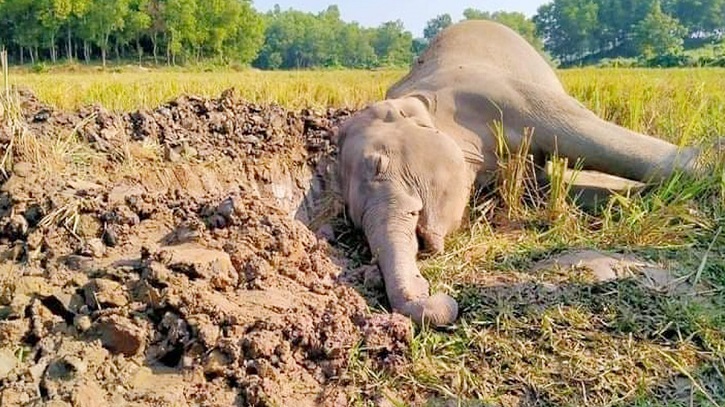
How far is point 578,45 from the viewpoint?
9381 centimetres

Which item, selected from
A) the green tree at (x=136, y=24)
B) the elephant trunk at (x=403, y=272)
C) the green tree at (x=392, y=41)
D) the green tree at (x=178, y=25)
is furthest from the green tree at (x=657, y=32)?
the elephant trunk at (x=403, y=272)

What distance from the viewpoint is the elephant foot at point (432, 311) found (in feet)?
10.4

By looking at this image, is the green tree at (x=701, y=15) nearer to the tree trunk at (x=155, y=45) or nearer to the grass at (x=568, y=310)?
the tree trunk at (x=155, y=45)

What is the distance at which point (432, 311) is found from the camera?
3180 mm

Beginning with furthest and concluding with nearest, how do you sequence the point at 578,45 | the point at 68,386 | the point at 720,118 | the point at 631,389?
the point at 578,45 → the point at 720,118 → the point at 631,389 → the point at 68,386

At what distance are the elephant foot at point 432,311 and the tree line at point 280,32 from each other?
2048 cm

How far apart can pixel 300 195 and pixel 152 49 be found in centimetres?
6169

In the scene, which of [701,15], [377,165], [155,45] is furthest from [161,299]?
[701,15]

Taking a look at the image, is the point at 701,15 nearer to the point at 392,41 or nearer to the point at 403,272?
the point at 392,41

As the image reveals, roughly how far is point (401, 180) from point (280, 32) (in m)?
105

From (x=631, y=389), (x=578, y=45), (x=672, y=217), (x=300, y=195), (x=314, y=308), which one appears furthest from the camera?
(x=578, y=45)

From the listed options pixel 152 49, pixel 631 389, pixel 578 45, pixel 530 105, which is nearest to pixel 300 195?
pixel 530 105

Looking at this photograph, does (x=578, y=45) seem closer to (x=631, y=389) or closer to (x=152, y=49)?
(x=152, y=49)

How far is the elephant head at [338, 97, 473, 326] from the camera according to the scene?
395 cm
